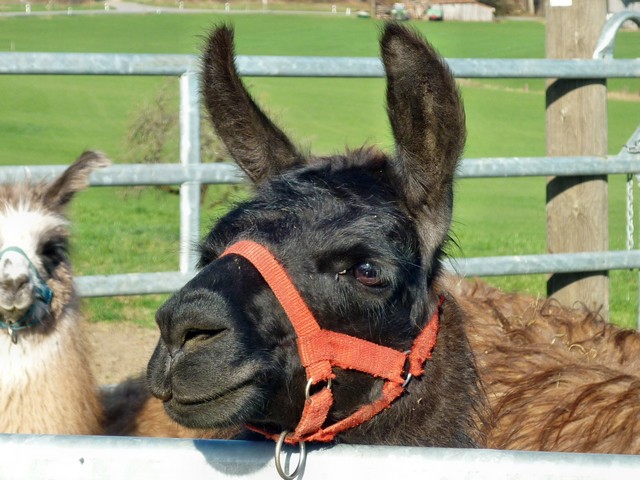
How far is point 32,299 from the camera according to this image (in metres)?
4.43

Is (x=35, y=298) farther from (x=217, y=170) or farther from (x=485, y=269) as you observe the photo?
(x=485, y=269)

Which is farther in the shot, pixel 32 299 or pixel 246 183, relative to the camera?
pixel 32 299

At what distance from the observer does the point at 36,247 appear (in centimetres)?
459

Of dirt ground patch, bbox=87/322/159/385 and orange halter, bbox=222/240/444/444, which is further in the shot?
dirt ground patch, bbox=87/322/159/385

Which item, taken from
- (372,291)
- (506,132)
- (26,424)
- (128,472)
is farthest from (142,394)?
(506,132)

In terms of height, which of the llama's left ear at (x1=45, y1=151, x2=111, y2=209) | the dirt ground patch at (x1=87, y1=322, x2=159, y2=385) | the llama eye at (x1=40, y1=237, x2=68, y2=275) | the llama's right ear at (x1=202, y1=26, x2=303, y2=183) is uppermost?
the llama's right ear at (x1=202, y1=26, x2=303, y2=183)

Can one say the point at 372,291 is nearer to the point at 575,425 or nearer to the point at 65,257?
the point at 575,425

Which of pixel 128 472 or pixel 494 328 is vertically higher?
pixel 128 472

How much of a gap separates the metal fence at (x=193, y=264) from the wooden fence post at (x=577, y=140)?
0.54ft

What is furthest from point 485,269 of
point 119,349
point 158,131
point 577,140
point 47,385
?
point 158,131

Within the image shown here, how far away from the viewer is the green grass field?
10.9m

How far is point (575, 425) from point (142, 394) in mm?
2745

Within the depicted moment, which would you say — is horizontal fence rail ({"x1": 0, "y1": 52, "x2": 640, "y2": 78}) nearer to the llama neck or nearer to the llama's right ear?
the llama neck

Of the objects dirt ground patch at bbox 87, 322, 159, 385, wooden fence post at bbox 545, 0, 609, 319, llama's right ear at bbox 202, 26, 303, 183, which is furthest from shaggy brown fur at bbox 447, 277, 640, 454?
dirt ground patch at bbox 87, 322, 159, 385
